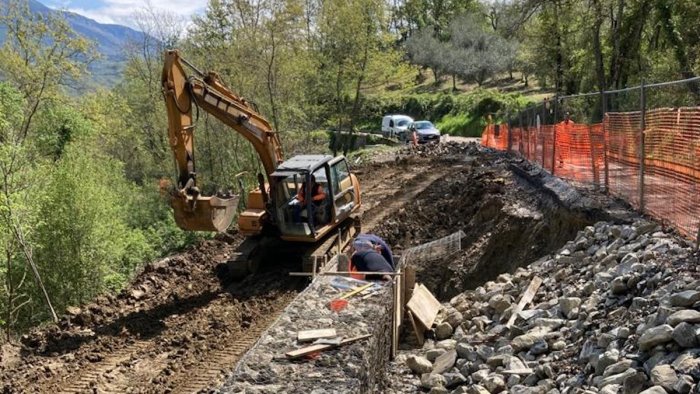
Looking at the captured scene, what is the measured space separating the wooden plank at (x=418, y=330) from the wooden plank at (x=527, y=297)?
4.24 feet

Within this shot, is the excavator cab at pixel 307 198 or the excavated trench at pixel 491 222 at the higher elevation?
the excavator cab at pixel 307 198

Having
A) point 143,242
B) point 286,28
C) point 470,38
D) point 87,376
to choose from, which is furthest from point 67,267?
point 470,38

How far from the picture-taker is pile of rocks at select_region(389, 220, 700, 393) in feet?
15.7

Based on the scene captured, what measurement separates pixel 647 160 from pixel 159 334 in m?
7.79

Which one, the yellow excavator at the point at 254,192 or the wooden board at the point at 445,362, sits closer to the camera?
the wooden board at the point at 445,362

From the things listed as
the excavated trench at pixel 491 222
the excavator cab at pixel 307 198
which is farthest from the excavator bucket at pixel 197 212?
the excavated trench at pixel 491 222

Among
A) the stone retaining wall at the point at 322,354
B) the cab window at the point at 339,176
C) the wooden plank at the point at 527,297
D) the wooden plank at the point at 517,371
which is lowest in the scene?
the wooden plank at the point at 517,371

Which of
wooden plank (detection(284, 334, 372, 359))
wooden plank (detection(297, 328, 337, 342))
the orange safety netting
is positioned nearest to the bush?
the orange safety netting

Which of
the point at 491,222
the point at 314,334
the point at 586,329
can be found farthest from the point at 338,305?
the point at 491,222

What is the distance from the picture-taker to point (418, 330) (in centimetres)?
809

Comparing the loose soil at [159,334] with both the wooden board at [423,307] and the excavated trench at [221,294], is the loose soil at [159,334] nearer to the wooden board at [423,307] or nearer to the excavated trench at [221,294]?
the excavated trench at [221,294]

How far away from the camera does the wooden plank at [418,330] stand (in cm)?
802

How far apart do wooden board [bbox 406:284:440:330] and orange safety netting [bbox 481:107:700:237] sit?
10.8 ft

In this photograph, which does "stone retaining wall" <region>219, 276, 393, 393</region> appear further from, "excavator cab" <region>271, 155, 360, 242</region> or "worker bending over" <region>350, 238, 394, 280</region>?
"excavator cab" <region>271, 155, 360, 242</region>
